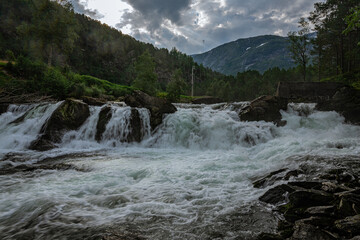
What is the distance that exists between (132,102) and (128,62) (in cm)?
9251

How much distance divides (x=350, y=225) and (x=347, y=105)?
57.2ft

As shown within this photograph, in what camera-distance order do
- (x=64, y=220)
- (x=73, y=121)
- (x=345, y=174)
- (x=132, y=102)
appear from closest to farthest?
(x=64, y=220) → (x=345, y=174) → (x=73, y=121) → (x=132, y=102)

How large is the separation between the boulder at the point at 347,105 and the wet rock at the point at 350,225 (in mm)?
16152

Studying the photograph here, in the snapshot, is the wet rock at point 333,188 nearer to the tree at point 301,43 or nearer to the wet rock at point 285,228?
the wet rock at point 285,228

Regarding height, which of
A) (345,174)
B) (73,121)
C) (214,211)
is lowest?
(214,211)

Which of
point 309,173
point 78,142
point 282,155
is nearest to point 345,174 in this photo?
point 309,173

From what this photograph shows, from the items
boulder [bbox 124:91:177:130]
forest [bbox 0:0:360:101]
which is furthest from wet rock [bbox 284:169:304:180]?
boulder [bbox 124:91:177:130]

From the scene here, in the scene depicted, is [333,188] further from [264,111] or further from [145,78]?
[145,78]

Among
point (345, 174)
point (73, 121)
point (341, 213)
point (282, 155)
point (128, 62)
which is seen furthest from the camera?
point (128, 62)

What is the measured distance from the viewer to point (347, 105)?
1596cm

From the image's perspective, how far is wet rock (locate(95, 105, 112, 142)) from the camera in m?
13.8

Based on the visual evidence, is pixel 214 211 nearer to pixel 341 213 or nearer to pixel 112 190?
pixel 341 213

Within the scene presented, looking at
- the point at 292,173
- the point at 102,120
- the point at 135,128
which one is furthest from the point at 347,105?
the point at 102,120

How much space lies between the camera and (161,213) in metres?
4.26
